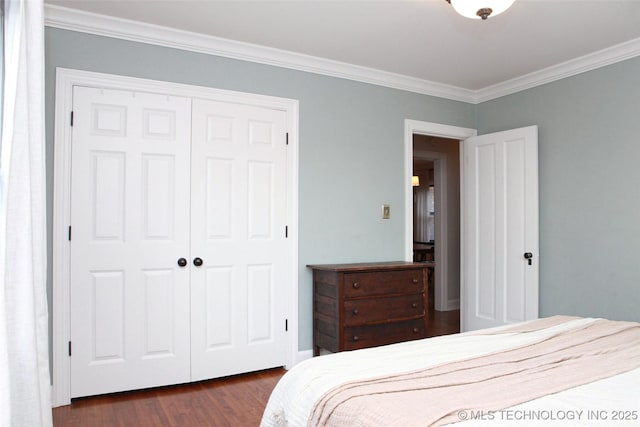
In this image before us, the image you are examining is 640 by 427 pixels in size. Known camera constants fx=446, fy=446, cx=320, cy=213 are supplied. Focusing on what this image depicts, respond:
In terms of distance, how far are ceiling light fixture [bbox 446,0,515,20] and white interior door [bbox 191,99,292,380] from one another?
1704mm

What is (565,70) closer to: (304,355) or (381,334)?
(381,334)

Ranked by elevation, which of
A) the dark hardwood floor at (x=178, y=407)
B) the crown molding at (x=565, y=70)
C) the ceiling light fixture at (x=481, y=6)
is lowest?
the dark hardwood floor at (x=178, y=407)

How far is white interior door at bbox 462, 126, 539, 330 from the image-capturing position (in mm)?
3969

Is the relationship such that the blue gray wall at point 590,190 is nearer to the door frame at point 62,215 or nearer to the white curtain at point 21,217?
the door frame at point 62,215

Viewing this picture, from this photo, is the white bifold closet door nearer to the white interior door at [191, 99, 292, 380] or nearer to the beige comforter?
the white interior door at [191, 99, 292, 380]

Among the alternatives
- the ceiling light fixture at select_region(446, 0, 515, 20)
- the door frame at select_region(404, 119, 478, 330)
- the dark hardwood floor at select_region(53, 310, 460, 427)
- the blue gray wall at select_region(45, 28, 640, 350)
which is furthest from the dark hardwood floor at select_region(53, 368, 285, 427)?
the ceiling light fixture at select_region(446, 0, 515, 20)

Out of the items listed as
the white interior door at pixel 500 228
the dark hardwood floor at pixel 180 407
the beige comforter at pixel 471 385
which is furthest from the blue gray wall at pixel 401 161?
the beige comforter at pixel 471 385

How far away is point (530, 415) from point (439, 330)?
4.06 meters

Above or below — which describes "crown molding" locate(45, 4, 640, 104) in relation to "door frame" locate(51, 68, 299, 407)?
above

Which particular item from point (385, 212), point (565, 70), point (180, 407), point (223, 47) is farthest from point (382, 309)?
point (565, 70)

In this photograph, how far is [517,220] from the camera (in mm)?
4070

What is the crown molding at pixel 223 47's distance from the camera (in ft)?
9.56

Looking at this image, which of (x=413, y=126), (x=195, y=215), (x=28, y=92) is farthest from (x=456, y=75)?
(x=28, y=92)

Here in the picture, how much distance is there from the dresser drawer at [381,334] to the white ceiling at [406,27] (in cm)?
218
